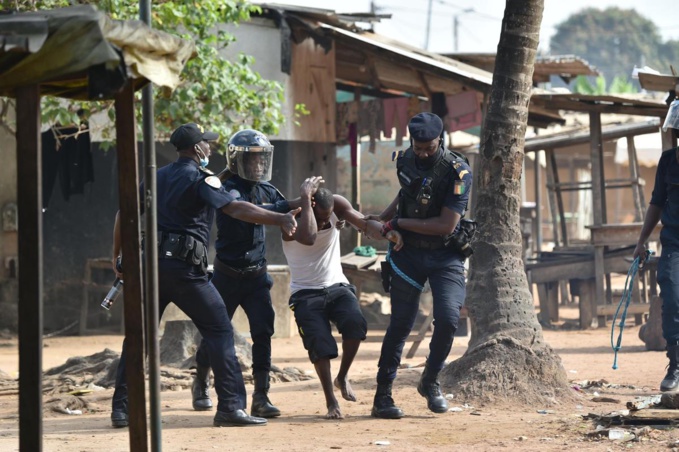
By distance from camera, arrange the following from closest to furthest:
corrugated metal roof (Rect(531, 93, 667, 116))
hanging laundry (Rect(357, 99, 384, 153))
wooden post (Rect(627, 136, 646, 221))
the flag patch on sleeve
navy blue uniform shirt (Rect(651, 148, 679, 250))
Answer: the flag patch on sleeve, navy blue uniform shirt (Rect(651, 148, 679, 250)), corrugated metal roof (Rect(531, 93, 667, 116)), hanging laundry (Rect(357, 99, 384, 153)), wooden post (Rect(627, 136, 646, 221))

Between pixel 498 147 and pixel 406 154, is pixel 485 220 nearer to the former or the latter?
pixel 498 147

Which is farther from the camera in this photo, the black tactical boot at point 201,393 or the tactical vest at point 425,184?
the black tactical boot at point 201,393

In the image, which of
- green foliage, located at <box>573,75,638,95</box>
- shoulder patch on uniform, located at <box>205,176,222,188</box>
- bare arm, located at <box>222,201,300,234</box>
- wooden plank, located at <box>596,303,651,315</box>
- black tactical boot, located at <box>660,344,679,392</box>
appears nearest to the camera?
bare arm, located at <box>222,201,300,234</box>

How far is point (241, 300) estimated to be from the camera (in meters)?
7.54

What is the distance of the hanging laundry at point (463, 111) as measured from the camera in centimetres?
1455

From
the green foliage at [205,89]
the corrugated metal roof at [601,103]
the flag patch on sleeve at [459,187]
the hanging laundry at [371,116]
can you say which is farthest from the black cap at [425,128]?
the hanging laundry at [371,116]

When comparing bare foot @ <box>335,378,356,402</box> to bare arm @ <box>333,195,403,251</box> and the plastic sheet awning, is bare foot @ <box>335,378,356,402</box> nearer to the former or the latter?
bare arm @ <box>333,195,403,251</box>

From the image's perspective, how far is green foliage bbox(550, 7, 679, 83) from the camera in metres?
83.3

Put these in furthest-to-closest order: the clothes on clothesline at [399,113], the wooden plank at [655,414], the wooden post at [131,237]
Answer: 1. the clothes on clothesline at [399,113]
2. the wooden plank at [655,414]
3. the wooden post at [131,237]

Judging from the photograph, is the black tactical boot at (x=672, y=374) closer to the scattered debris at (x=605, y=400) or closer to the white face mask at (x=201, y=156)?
the scattered debris at (x=605, y=400)

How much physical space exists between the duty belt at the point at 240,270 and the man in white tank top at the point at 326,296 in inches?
9.8

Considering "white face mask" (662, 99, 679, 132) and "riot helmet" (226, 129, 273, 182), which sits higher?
"white face mask" (662, 99, 679, 132)

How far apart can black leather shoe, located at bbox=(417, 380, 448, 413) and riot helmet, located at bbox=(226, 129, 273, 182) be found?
1.71 metres

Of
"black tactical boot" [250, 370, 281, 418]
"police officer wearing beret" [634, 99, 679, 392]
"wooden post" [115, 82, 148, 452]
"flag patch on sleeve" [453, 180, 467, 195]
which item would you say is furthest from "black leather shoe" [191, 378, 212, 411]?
"police officer wearing beret" [634, 99, 679, 392]
